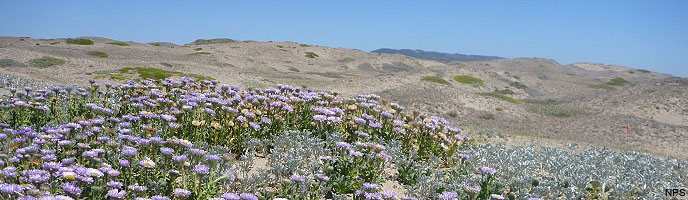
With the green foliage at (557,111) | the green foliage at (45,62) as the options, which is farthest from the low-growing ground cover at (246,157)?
the green foliage at (45,62)

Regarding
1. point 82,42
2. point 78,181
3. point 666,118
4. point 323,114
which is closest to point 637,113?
point 666,118

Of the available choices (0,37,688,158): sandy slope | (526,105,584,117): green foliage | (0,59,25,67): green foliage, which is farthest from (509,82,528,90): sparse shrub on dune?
(0,59,25,67): green foliage

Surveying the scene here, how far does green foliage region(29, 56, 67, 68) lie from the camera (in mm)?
28394

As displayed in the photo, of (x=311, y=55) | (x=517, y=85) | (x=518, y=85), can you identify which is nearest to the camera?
(x=517, y=85)

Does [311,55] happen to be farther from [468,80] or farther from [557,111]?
[557,111]

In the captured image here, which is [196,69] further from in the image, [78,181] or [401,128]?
[78,181]

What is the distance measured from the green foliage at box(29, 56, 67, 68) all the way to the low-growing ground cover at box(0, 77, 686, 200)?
22.3 meters

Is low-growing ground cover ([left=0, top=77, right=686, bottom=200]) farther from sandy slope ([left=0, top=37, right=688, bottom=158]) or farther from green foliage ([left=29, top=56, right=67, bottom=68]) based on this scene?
green foliage ([left=29, top=56, right=67, bottom=68])

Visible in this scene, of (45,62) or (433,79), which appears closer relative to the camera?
(45,62)

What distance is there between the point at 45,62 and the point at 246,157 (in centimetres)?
2902

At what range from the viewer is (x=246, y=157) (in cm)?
660

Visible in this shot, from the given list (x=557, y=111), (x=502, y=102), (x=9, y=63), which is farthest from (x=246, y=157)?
(x=502, y=102)

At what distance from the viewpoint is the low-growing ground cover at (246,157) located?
5.13 metres

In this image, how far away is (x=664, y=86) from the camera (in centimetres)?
3800
